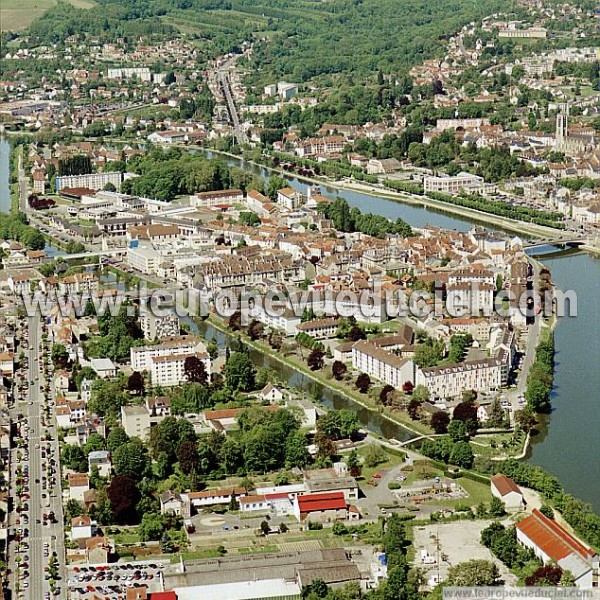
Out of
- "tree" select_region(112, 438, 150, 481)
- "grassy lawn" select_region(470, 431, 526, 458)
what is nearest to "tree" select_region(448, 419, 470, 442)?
"grassy lawn" select_region(470, 431, 526, 458)

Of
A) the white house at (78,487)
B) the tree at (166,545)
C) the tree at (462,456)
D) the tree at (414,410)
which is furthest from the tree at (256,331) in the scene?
the tree at (166,545)

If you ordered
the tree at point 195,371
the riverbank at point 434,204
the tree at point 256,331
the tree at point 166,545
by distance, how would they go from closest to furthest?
the tree at point 166,545, the tree at point 195,371, the tree at point 256,331, the riverbank at point 434,204

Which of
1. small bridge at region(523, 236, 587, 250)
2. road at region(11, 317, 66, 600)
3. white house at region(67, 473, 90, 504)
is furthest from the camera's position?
→ small bridge at region(523, 236, 587, 250)

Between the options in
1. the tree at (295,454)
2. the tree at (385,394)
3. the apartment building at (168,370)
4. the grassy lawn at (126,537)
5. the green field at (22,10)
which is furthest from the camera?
the green field at (22,10)

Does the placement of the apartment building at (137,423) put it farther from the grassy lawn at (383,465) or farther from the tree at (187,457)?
the grassy lawn at (383,465)

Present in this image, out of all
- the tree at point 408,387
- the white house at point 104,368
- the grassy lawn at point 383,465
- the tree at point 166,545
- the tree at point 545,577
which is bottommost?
the tree at point 166,545

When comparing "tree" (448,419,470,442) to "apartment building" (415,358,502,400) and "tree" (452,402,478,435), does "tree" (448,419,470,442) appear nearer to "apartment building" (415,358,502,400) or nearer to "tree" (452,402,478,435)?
"tree" (452,402,478,435)
